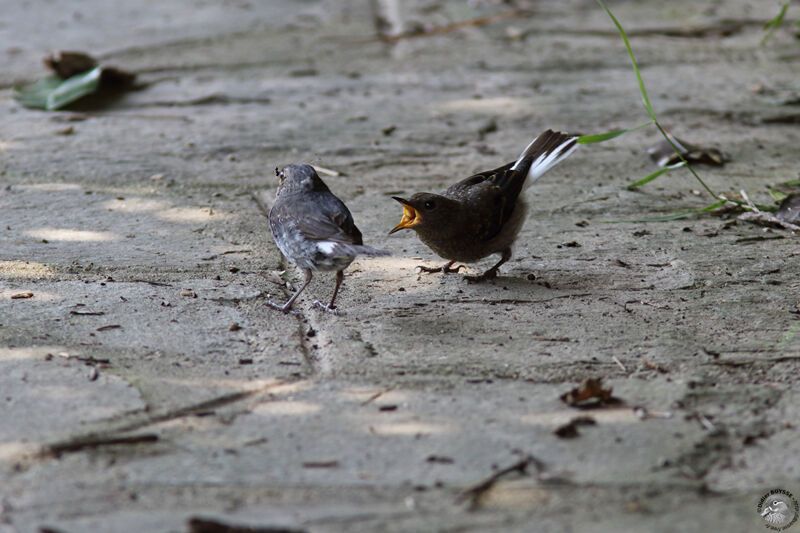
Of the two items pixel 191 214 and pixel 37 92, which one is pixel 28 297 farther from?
pixel 37 92

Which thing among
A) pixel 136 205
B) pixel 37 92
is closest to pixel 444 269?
pixel 136 205

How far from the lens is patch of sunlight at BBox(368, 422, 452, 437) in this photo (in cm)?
250

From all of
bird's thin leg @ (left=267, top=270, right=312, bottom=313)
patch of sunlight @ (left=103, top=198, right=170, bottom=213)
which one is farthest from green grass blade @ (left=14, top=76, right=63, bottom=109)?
bird's thin leg @ (left=267, top=270, right=312, bottom=313)

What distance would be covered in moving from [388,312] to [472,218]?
69 cm

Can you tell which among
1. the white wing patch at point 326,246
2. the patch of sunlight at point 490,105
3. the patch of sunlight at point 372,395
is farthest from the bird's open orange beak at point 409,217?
the patch of sunlight at point 490,105

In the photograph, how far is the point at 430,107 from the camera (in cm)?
604

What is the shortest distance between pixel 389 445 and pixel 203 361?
86 cm

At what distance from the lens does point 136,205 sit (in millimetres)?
4492

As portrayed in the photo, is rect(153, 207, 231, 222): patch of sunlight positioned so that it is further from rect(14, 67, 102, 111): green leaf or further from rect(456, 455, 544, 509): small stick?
rect(456, 455, 544, 509): small stick

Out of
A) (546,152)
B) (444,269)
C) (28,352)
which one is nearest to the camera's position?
(28,352)

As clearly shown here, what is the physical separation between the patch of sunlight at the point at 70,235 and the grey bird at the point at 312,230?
851 millimetres

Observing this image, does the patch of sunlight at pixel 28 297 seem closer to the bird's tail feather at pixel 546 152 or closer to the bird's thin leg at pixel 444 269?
the bird's thin leg at pixel 444 269

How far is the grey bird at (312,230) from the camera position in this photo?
3.47m

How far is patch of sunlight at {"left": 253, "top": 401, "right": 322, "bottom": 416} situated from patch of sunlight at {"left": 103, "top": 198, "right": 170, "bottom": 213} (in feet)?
6.98
